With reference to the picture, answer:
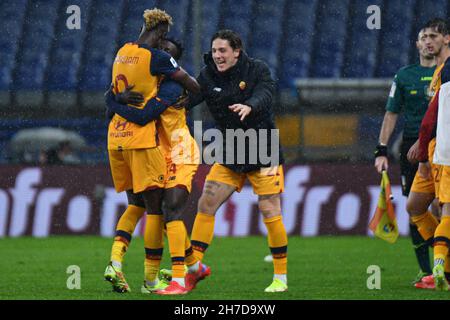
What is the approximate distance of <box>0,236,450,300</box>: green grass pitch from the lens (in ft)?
26.4

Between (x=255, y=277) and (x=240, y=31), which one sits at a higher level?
(x=240, y=31)

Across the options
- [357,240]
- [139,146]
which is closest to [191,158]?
[139,146]

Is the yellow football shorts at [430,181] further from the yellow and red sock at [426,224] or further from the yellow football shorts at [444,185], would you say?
the yellow and red sock at [426,224]

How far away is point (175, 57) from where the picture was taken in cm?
839

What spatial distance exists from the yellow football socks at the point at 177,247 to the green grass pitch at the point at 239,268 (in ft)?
0.63

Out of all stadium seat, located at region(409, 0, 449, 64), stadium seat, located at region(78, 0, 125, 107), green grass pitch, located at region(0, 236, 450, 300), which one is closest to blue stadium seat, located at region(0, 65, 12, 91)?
stadium seat, located at region(78, 0, 125, 107)

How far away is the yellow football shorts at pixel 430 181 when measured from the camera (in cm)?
830

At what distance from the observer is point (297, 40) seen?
2395 centimetres

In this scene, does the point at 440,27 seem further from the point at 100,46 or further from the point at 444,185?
the point at 100,46

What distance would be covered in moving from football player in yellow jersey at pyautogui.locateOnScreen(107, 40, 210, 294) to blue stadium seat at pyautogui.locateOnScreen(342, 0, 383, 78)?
14.6 m

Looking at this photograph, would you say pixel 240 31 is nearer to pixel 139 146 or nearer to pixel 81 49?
pixel 81 49

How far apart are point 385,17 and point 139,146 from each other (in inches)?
649

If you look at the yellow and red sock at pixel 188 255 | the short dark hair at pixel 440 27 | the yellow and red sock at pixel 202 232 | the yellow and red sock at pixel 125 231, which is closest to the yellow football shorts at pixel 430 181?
the short dark hair at pixel 440 27

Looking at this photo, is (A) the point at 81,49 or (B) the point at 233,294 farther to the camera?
(A) the point at 81,49
